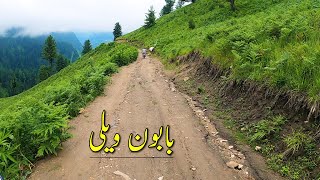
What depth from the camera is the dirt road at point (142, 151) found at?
8117mm

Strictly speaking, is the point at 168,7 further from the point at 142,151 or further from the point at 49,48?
the point at 142,151

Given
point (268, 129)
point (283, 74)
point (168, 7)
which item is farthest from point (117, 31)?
point (268, 129)

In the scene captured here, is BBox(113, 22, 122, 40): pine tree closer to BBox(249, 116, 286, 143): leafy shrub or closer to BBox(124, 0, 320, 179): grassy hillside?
BBox(124, 0, 320, 179): grassy hillside

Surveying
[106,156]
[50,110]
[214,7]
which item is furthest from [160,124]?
[214,7]

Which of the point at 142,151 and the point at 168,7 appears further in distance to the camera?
the point at 168,7

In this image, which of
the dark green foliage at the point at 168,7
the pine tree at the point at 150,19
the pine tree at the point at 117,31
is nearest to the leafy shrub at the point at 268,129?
the pine tree at the point at 150,19

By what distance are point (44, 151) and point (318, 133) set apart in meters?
7.42

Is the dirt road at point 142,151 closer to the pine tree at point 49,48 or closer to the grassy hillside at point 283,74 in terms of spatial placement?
the grassy hillside at point 283,74

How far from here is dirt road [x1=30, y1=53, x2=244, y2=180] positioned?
8117 millimetres

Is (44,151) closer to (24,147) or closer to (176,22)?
(24,147)

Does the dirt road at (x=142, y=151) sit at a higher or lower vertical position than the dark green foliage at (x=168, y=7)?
lower

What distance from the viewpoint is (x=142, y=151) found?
931 centimetres

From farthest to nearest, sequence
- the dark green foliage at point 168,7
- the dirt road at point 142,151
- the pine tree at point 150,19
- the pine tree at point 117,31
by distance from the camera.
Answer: the dark green foliage at point 168,7 → the pine tree at point 117,31 → the pine tree at point 150,19 → the dirt road at point 142,151

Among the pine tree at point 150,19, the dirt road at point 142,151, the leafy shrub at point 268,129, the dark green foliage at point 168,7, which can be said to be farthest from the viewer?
the dark green foliage at point 168,7
